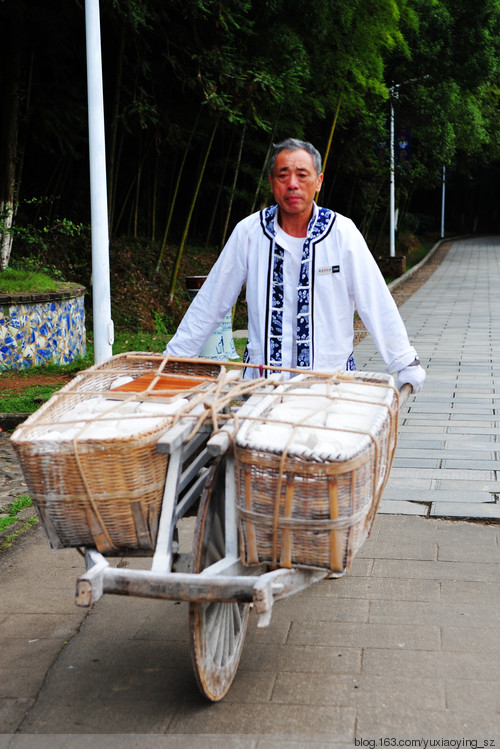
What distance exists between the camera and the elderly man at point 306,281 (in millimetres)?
3377

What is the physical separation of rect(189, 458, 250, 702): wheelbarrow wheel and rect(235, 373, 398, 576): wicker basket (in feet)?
0.64

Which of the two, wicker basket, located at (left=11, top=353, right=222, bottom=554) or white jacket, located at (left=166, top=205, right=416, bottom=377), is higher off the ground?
white jacket, located at (left=166, top=205, right=416, bottom=377)

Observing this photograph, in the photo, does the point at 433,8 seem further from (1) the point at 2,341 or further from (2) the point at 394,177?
(1) the point at 2,341

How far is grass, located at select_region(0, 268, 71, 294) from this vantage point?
9.70 m

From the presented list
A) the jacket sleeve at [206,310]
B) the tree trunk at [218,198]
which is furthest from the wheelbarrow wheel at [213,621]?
the tree trunk at [218,198]

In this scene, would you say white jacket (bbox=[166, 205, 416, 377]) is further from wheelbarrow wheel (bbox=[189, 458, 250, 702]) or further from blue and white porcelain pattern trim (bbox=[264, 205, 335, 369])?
wheelbarrow wheel (bbox=[189, 458, 250, 702])

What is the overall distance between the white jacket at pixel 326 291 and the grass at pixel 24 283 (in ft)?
21.4

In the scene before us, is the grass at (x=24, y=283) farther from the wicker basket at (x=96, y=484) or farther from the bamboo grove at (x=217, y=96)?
the wicker basket at (x=96, y=484)

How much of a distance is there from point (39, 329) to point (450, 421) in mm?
4736

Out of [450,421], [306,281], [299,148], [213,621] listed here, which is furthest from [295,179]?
[450,421]

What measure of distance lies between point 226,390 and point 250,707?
106 centimetres

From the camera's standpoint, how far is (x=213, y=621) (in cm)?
288

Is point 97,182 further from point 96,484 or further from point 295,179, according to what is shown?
point 96,484

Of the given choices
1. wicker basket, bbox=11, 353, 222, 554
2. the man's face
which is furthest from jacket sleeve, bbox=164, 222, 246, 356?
wicker basket, bbox=11, 353, 222, 554
